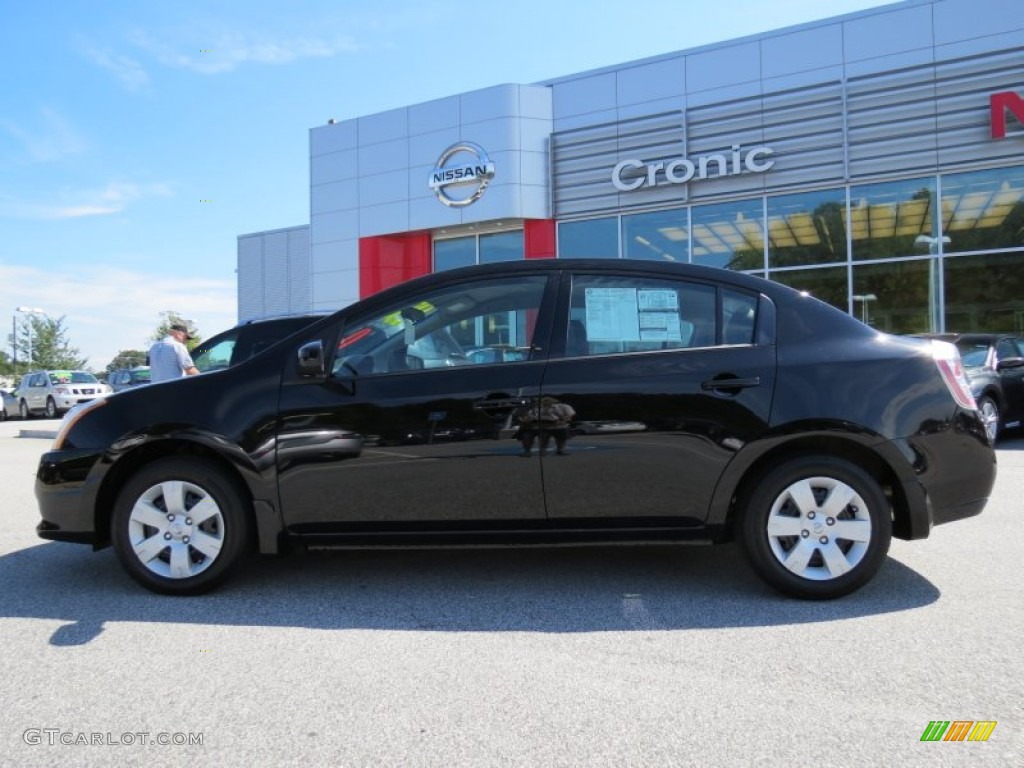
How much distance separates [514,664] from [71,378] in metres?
26.5

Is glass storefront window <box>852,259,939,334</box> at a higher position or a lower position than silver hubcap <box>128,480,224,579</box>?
higher

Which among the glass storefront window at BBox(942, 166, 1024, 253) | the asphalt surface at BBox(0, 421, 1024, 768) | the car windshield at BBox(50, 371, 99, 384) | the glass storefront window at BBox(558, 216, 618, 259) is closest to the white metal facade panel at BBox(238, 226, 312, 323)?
the car windshield at BBox(50, 371, 99, 384)

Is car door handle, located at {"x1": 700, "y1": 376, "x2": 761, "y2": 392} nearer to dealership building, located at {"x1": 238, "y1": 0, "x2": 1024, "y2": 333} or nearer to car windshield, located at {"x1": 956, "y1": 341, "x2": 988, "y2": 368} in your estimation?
car windshield, located at {"x1": 956, "y1": 341, "x2": 988, "y2": 368}

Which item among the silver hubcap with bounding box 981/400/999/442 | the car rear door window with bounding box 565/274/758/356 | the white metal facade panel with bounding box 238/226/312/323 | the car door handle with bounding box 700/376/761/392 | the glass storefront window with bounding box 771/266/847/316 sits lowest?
the silver hubcap with bounding box 981/400/999/442

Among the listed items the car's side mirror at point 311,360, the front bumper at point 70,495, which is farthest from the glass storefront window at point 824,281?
the front bumper at point 70,495

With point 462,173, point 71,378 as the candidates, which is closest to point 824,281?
point 462,173

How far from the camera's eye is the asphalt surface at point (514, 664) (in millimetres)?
2361

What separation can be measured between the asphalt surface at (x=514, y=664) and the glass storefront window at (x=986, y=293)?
1071 centimetres

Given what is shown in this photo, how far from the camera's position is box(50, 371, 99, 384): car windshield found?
81.4 ft

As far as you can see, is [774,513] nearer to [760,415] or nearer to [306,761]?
[760,415]

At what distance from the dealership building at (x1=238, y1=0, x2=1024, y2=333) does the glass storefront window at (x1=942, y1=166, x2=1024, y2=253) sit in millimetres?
25

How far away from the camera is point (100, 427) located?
3809 mm

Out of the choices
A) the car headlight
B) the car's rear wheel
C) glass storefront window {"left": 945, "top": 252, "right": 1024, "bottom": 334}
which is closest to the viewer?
the car headlight

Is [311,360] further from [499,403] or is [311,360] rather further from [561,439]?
[561,439]
